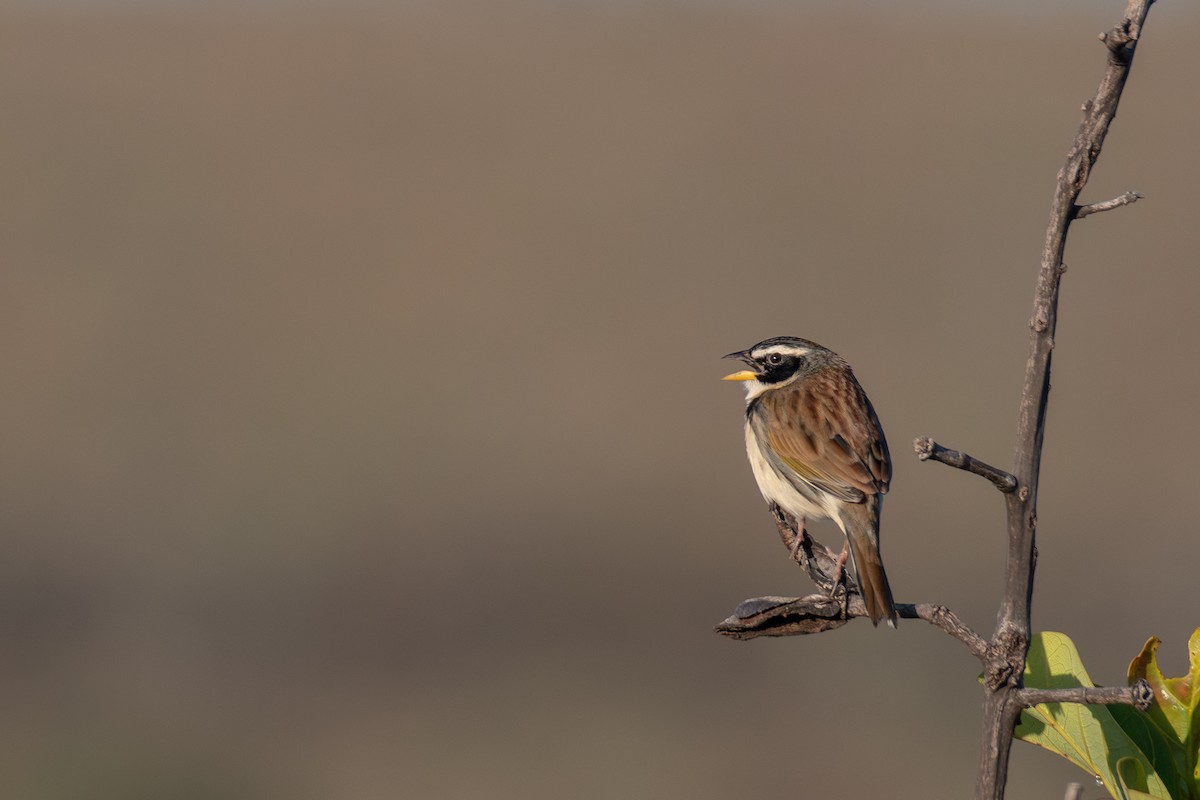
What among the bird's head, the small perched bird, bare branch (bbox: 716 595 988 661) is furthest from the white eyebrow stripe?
bare branch (bbox: 716 595 988 661)

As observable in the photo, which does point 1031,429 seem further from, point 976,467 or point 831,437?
point 831,437

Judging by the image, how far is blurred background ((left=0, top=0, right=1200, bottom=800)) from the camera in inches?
672

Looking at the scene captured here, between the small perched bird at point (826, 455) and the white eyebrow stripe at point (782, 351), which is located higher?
the white eyebrow stripe at point (782, 351)

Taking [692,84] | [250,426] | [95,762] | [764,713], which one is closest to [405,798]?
[95,762]

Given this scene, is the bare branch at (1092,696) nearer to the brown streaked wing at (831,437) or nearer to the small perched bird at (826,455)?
the small perched bird at (826,455)

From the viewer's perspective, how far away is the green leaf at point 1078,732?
2820 millimetres

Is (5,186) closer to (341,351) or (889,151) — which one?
(341,351)

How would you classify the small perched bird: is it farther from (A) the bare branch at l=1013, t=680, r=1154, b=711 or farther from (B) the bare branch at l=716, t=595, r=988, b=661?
(A) the bare branch at l=1013, t=680, r=1154, b=711

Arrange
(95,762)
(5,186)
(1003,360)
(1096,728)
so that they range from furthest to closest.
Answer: (5,186) → (1003,360) → (95,762) → (1096,728)

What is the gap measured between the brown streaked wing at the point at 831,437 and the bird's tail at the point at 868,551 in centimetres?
8

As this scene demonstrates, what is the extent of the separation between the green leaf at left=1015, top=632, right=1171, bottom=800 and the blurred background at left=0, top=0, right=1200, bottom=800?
1184 centimetres

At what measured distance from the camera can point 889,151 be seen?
1614 inches

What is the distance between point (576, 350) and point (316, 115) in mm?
15759

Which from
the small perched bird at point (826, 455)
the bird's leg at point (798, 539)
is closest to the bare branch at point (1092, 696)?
the bird's leg at point (798, 539)
